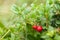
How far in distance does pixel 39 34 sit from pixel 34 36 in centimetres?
3

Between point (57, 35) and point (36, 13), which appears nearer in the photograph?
point (57, 35)

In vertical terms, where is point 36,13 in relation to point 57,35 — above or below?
above

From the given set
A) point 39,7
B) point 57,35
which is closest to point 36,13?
point 39,7

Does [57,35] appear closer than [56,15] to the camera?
Yes

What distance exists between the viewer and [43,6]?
129cm

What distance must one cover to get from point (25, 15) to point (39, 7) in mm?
129

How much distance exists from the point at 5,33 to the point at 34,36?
172mm

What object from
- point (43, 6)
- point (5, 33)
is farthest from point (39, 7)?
point (5, 33)

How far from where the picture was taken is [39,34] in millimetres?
1231

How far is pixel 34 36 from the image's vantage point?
1240mm

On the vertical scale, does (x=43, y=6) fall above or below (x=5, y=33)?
above

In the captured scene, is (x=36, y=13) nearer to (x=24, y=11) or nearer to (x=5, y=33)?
(x=24, y=11)

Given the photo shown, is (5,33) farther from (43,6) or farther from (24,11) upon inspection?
(43,6)

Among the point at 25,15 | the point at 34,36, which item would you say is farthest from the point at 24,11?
the point at 34,36
